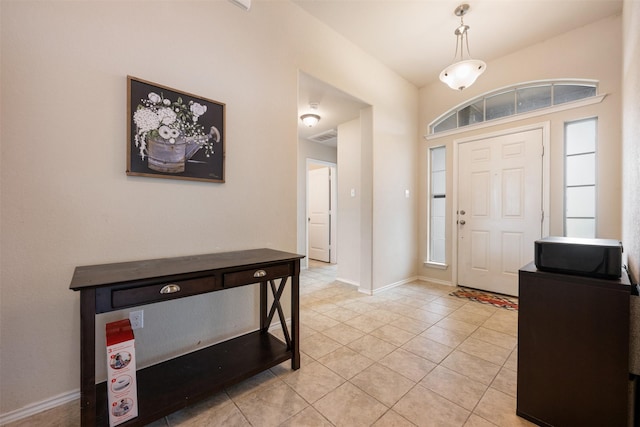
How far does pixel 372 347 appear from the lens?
2084 mm

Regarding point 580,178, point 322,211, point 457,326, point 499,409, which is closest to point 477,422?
point 499,409

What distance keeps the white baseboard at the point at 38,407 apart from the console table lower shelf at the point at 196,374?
0.19 meters

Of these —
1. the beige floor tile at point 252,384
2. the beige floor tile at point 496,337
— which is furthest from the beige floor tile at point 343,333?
the beige floor tile at point 496,337

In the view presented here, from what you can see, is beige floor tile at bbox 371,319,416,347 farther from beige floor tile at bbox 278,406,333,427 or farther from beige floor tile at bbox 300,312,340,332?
beige floor tile at bbox 278,406,333,427

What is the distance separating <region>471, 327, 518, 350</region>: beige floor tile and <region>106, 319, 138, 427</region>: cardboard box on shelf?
8.10 ft

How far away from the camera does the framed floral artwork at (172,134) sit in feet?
5.32

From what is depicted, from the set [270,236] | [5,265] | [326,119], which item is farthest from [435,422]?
[326,119]

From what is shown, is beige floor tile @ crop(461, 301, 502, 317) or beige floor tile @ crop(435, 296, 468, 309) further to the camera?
beige floor tile @ crop(435, 296, 468, 309)

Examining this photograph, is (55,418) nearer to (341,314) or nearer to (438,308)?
(341,314)

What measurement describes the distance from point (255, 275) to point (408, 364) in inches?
49.8

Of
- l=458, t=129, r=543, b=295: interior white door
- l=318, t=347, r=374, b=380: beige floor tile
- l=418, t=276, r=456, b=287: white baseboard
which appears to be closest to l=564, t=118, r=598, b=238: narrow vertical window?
Answer: l=458, t=129, r=543, b=295: interior white door

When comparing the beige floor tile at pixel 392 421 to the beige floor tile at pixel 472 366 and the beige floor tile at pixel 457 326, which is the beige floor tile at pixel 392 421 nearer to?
the beige floor tile at pixel 472 366

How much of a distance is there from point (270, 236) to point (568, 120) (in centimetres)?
342

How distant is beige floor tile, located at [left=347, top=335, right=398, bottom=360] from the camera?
1.98 meters
